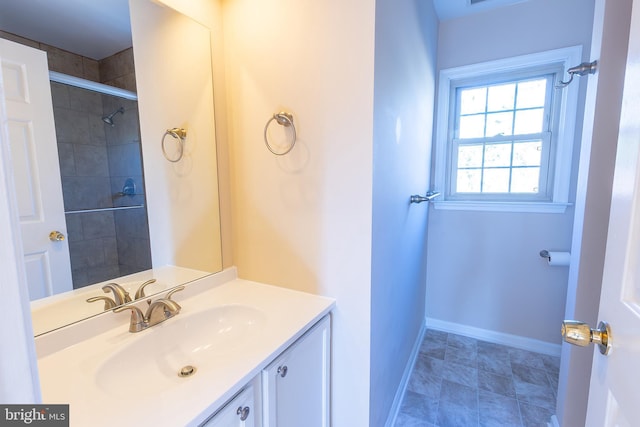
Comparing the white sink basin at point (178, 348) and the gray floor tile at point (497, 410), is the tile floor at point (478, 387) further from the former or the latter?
the white sink basin at point (178, 348)

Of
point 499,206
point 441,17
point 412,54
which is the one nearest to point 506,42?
point 441,17

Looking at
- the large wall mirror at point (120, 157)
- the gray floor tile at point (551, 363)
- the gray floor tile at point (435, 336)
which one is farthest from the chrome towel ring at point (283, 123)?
the gray floor tile at point (551, 363)

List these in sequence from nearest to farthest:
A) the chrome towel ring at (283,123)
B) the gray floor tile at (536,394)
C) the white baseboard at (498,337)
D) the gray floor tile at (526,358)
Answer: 1. the chrome towel ring at (283,123)
2. the gray floor tile at (536,394)
3. the gray floor tile at (526,358)
4. the white baseboard at (498,337)

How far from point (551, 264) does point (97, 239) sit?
261 cm

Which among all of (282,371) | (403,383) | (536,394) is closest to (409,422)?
(403,383)

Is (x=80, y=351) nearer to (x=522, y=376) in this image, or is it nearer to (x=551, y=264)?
(x=522, y=376)

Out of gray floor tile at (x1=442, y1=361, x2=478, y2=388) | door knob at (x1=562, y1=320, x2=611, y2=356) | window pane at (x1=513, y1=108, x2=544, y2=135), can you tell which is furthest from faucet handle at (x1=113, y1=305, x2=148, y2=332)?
window pane at (x1=513, y1=108, x2=544, y2=135)

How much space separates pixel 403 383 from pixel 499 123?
6.66 ft

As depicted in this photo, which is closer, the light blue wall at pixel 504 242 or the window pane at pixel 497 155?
the light blue wall at pixel 504 242

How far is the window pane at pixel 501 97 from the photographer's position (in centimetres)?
212

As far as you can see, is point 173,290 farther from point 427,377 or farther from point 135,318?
point 427,377

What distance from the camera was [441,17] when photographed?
2.14m

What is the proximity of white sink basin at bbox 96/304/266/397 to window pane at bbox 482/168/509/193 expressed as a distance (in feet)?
6.70

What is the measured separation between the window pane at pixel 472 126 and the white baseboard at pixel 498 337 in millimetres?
1614
